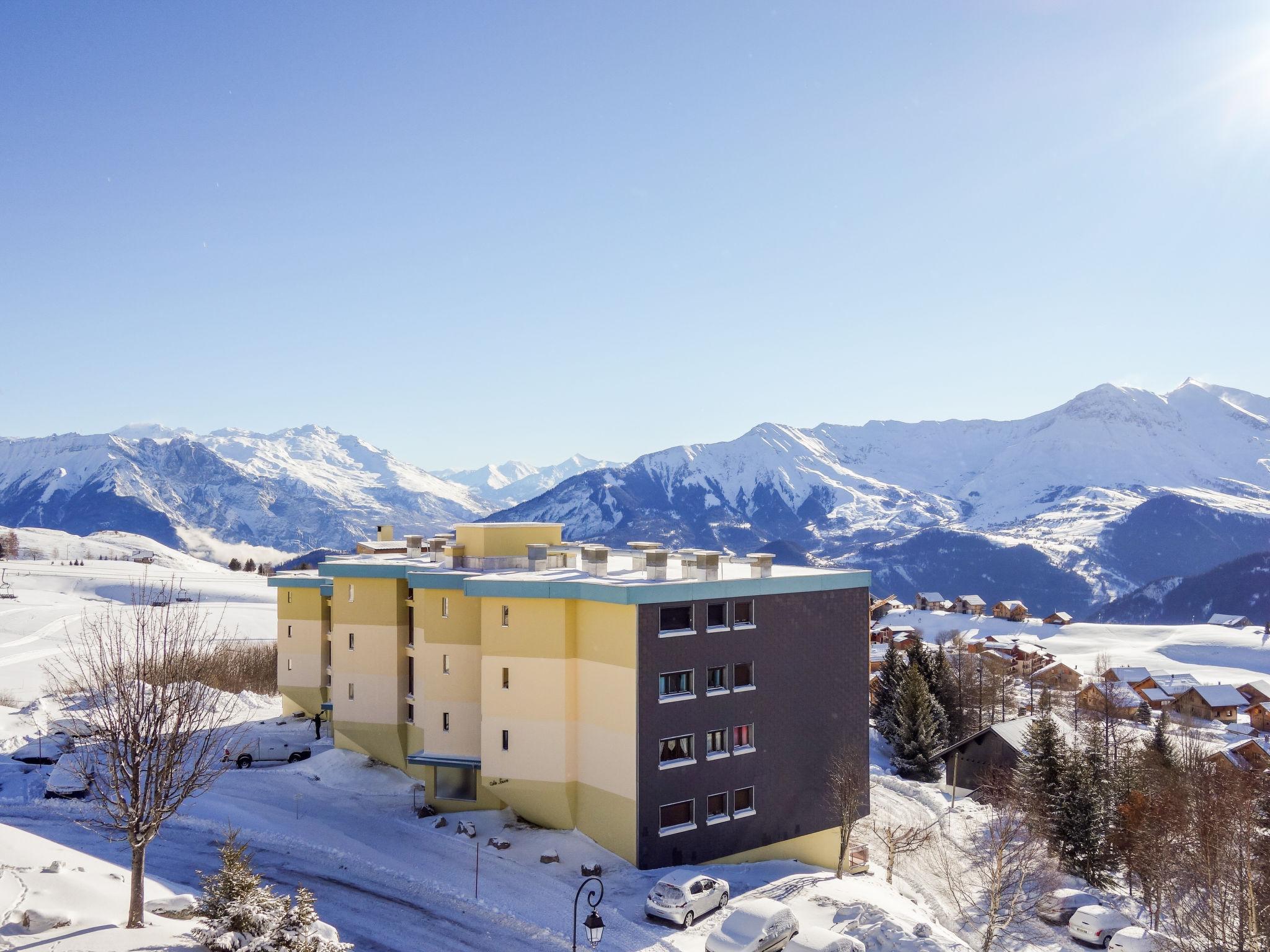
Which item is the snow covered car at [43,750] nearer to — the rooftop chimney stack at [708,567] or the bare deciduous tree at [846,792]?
the rooftop chimney stack at [708,567]

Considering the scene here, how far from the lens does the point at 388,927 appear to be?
1035 inches

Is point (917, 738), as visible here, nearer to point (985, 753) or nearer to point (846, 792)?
point (985, 753)

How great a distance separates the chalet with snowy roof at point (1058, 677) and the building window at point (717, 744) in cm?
10053

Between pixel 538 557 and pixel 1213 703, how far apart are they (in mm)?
114622

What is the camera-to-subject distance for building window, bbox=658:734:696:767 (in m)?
32.0

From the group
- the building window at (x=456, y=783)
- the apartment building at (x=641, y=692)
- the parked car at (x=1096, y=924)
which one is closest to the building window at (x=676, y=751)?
the apartment building at (x=641, y=692)

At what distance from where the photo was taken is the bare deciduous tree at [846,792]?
36.3 m

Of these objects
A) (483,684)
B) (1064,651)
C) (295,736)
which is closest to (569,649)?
(483,684)

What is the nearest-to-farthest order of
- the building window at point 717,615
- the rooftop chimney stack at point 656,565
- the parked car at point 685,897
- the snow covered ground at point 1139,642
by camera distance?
1. the parked car at point 685,897
2. the building window at point 717,615
3. the rooftop chimney stack at point 656,565
4. the snow covered ground at point 1139,642

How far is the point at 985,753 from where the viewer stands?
63500mm

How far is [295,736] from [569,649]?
1126 inches

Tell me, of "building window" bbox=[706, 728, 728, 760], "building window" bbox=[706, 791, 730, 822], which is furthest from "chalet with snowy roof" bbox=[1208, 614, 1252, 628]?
"building window" bbox=[706, 728, 728, 760]

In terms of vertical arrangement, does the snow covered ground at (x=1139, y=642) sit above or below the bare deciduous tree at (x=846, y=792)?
below

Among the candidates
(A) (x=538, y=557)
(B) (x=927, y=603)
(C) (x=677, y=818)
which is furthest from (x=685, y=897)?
(B) (x=927, y=603)
